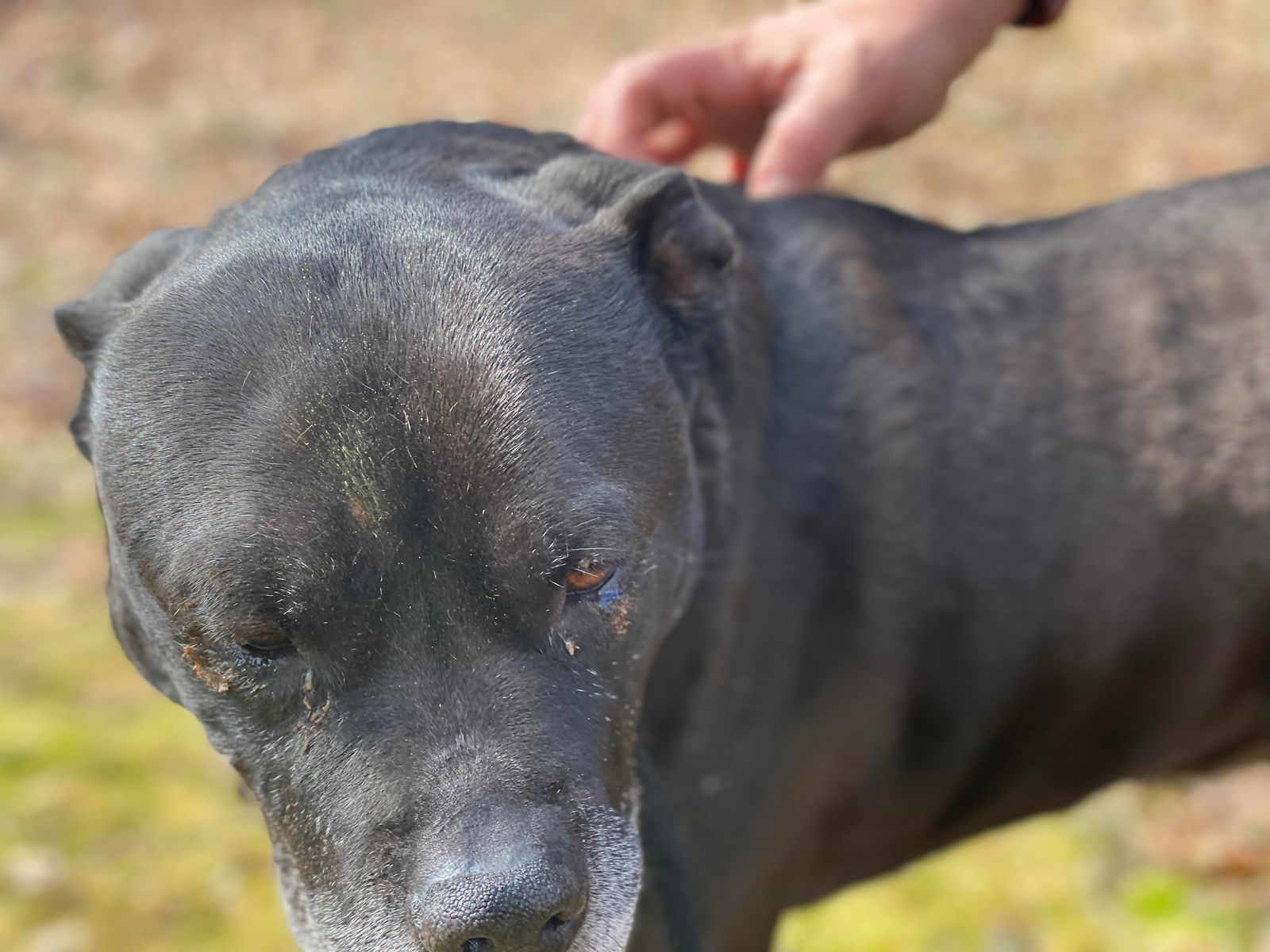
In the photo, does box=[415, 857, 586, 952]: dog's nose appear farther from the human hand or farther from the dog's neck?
the human hand

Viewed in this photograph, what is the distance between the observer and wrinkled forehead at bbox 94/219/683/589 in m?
1.89

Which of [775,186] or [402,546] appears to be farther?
[775,186]

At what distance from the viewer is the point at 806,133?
3375 mm

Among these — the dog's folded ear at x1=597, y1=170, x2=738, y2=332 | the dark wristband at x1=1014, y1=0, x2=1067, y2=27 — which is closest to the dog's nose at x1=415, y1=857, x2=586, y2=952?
the dog's folded ear at x1=597, y1=170, x2=738, y2=332

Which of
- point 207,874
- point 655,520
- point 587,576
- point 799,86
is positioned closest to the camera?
point 587,576

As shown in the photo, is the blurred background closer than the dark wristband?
No

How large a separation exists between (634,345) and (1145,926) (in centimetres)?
263

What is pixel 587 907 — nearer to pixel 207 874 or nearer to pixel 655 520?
pixel 655 520

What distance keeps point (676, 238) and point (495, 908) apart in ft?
4.06

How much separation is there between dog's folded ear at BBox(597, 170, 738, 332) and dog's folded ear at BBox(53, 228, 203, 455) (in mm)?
770

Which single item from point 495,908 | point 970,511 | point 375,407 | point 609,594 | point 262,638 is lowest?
point 970,511

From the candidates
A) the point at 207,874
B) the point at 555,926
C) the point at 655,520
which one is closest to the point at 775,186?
the point at 655,520

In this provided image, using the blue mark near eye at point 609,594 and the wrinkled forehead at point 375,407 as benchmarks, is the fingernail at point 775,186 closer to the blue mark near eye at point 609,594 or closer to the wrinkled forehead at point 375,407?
the wrinkled forehead at point 375,407

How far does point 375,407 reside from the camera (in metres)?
1.89
